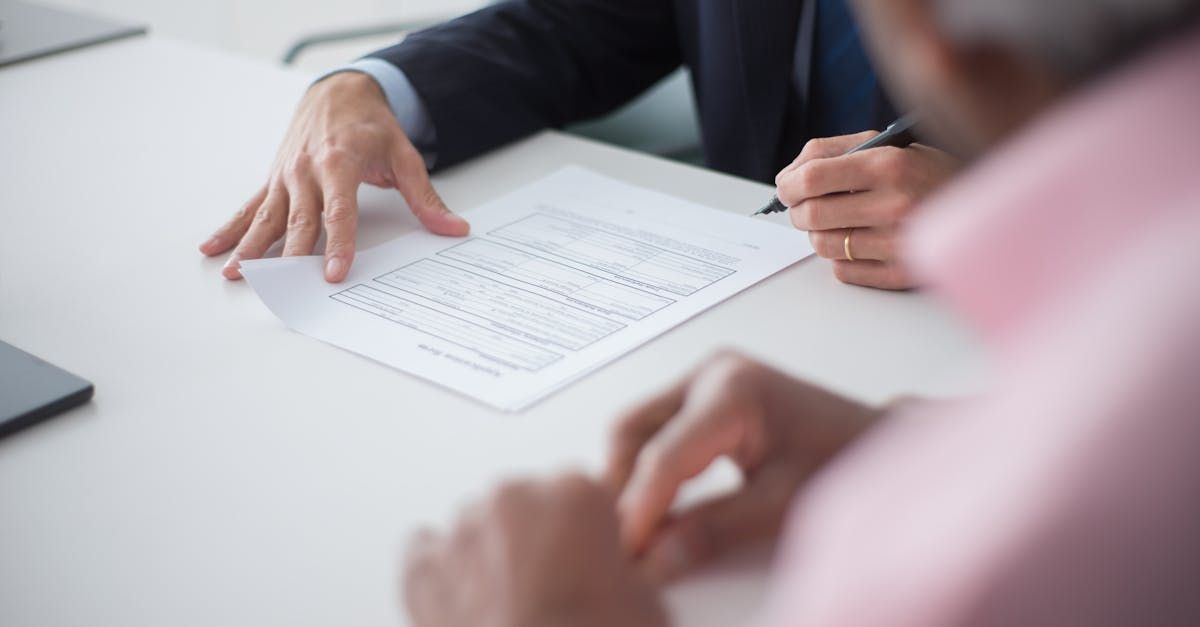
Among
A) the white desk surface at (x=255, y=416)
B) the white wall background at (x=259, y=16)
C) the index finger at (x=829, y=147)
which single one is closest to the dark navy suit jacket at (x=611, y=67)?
the white desk surface at (x=255, y=416)

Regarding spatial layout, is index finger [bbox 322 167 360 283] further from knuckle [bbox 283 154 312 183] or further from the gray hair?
the gray hair

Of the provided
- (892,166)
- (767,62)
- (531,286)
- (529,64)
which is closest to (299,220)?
(531,286)

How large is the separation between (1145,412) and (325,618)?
1.48 feet

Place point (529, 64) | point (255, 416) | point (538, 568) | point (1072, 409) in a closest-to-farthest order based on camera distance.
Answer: point (1072, 409)
point (538, 568)
point (255, 416)
point (529, 64)

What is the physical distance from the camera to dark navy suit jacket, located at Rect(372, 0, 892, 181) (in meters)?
1.26

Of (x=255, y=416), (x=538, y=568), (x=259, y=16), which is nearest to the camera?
(x=538, y=568)

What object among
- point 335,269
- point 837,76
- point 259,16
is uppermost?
point 259,16

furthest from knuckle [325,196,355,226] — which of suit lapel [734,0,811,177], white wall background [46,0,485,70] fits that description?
white wall background [46,0,485,70]

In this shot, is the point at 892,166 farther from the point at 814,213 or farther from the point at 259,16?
the point at 259,16

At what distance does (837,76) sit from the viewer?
1470 mm

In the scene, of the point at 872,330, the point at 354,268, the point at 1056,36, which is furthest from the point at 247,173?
the point at 1056,36

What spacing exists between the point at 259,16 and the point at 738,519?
3522 millimetres

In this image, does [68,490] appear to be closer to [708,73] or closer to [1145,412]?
[1145,412]

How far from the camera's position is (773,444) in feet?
2.06
